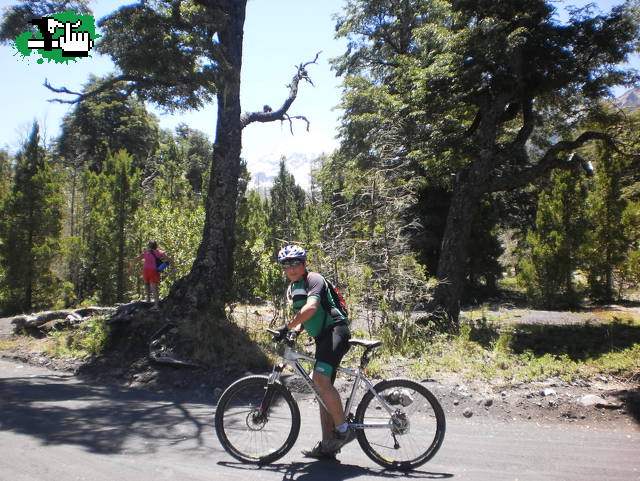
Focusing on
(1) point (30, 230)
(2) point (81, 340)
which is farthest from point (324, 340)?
(1) point (30, 230)

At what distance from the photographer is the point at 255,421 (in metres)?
4.57

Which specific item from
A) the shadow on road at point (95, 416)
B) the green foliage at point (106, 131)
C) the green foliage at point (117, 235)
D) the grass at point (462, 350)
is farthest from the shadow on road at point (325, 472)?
the green foliage at point (106, 131)

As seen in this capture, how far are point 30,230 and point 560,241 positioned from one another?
23.2 metres

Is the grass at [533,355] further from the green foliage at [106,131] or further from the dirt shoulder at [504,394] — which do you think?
the green foliage at [106,131]

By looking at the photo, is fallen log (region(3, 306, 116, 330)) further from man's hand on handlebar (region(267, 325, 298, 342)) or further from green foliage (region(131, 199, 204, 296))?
man's hand on handlebar (region(267, 325, 298, 342))

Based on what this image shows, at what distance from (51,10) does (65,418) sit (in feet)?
31.1

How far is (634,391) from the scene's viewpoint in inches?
251

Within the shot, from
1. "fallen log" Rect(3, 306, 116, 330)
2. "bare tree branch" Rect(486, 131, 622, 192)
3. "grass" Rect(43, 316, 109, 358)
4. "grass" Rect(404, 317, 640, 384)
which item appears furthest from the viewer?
"bare tree branch" Rect(486, 131, 622, 192)

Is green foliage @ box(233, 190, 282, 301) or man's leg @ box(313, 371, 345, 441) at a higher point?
green foliage @ box(233, 190, 282, 301)

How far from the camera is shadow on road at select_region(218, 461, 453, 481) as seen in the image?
13.7 ft

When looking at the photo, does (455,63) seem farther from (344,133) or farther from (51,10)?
(344,133)

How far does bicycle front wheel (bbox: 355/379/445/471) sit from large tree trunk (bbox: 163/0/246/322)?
6196 millimetres

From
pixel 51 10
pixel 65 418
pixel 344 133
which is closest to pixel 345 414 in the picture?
pixel 65 418

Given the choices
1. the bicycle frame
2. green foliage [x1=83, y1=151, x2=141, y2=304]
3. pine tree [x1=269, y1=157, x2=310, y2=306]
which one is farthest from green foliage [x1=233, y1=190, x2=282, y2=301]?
pine tree [x1=269, y1=157, x2=310, y2=306]
